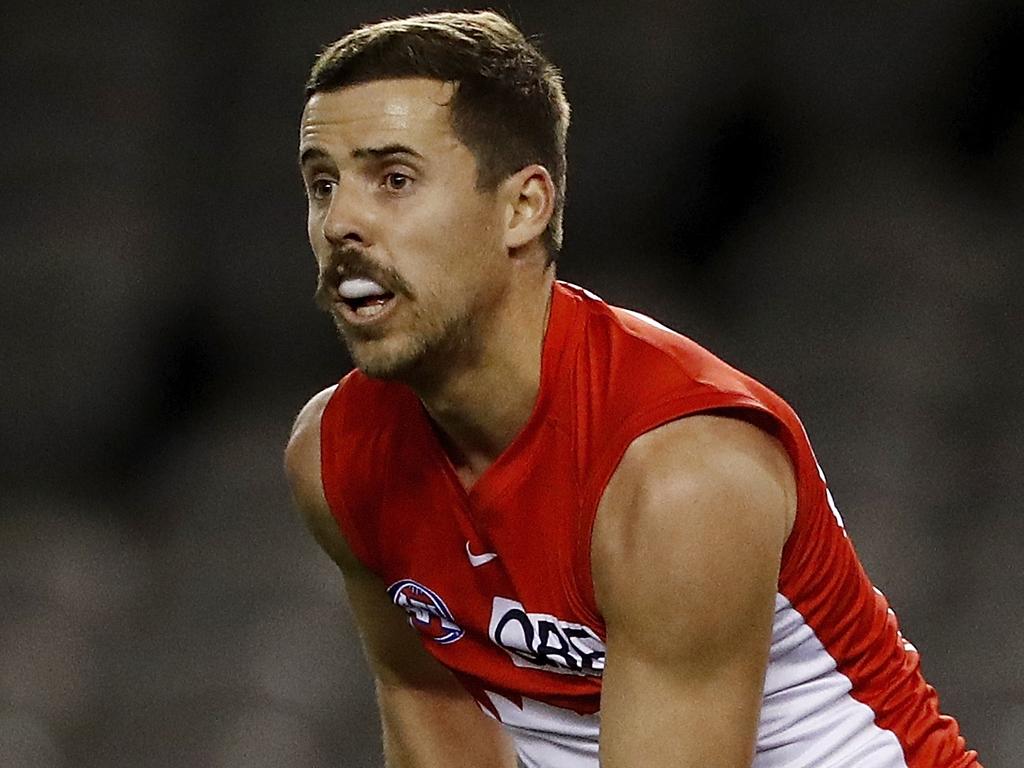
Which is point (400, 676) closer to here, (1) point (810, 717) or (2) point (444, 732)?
(2) point (444, 732)

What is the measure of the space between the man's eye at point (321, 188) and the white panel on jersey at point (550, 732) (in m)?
0.54

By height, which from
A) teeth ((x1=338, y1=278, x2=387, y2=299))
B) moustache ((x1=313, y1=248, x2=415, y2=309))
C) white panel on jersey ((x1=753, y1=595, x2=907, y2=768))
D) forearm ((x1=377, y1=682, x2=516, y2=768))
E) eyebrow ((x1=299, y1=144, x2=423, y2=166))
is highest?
Result: eyebrow ((x1=299, y1=144, x2=423, y2=166))

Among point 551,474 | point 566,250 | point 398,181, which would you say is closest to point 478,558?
point 551,474

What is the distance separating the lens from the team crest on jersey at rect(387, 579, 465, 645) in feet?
5.70

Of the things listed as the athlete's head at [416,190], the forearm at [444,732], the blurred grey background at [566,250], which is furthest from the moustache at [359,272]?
the blurred grey background at [566,250]

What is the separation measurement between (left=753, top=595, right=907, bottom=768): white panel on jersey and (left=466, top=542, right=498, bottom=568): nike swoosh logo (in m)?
0.28

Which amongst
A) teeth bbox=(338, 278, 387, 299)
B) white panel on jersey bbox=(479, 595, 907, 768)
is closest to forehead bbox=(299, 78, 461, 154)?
teeth bbox=(338, 278, 387, 299)

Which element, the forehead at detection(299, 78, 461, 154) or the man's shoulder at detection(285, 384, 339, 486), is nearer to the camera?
the forehead at detection(299, 78, 461, 154)

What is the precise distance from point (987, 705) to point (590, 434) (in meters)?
1.84

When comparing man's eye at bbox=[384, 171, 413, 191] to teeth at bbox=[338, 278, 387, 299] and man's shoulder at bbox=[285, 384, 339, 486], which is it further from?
man's shoulder at bbox=[285, 384, 339, 486]

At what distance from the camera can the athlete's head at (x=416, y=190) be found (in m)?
1.55

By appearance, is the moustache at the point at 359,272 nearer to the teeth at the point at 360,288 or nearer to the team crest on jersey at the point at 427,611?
the teeth at the point at 360,288

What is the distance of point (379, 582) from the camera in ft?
6.16

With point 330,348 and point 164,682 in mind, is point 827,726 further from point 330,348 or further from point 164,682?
point 330,348
